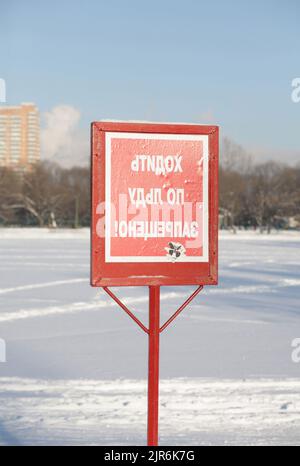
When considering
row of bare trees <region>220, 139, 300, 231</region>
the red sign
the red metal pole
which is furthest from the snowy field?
row of bare trees <region>220, 139, 300, 231</region>

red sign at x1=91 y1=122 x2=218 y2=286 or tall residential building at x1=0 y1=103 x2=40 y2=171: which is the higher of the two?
tall residential building at x1=0 y1=103 x2=40 y2=171

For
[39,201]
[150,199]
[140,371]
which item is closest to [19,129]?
[39,201]

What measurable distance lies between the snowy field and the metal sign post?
64.7 inches

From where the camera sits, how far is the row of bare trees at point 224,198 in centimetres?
8206

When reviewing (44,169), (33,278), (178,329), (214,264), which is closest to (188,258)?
(214,264)

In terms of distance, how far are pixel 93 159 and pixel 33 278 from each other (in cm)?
1530

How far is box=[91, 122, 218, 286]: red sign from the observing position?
3732 mm

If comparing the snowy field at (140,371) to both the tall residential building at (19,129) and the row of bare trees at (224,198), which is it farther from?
the tall residential building at (19,129)

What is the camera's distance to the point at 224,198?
277ft

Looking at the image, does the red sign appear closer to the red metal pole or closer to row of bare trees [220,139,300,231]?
the red metal pole

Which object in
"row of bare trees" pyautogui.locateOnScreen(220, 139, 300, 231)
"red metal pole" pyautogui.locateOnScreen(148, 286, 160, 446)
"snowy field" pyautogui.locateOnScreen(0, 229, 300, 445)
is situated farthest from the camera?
"row of bare trees" pyautogui.locateOnScreen(220, 139, 300, 231)

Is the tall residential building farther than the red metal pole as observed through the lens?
Yes

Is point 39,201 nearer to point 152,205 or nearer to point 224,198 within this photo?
point 224,198

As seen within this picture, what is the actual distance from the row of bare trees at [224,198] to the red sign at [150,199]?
74274 mm
